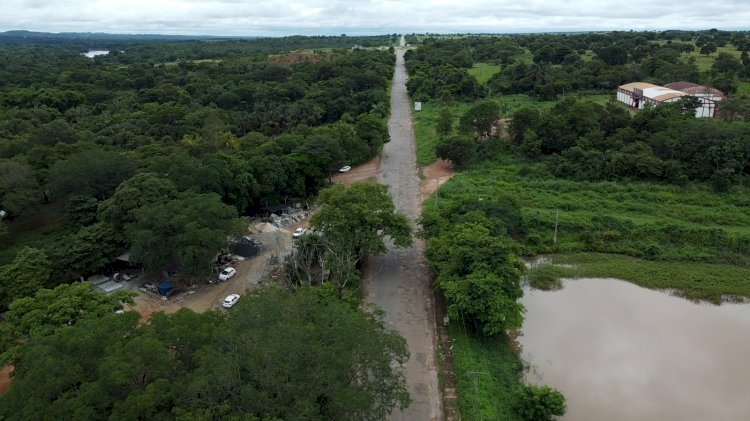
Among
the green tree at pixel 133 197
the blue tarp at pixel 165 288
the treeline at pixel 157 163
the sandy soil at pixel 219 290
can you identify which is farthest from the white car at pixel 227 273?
the green tree at pixel 133 197

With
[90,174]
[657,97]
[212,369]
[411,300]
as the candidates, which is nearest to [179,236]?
[90,174]

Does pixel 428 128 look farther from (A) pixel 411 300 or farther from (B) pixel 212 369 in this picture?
(B) pixel 212 369

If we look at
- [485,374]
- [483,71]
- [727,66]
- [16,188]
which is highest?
[483,71]

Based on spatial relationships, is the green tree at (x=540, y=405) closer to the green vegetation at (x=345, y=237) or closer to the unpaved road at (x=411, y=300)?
the unpaved road at (x=411, y=300)

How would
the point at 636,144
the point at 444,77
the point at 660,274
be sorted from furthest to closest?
the point at 444,77 < the point at 636,144 < the point at 660,274

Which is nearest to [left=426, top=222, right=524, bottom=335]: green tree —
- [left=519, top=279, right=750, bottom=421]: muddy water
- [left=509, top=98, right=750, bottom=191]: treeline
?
[left=519, top=279, right=750, bottom=421]: muddy water

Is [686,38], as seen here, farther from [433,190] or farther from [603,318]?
[603,318]
